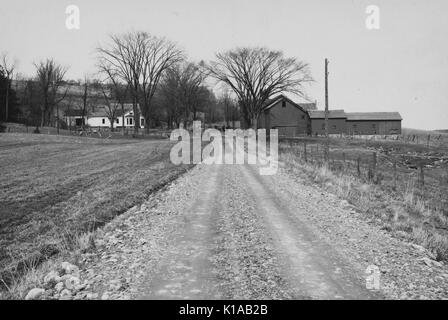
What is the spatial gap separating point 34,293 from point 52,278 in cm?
51

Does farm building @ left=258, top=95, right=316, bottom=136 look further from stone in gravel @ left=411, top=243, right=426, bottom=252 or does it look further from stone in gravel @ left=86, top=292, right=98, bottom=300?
stone in gravel @ left=86, top=292, right=98, bottom=300

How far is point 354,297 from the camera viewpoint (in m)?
5.50

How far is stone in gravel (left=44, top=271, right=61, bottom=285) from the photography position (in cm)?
603

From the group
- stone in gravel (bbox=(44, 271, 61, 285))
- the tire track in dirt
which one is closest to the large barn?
the tire track in dirt

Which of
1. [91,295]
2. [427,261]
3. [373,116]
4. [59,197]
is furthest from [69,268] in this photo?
[373,116]

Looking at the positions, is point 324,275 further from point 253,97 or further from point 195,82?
point 195,82


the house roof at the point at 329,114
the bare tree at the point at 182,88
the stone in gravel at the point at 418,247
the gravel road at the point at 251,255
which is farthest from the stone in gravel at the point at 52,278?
the house roof at the point at 329,114

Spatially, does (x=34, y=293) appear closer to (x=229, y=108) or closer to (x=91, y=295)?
(x=91, y=295)

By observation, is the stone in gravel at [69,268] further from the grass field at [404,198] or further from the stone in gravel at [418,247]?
the grass field at [404,198]

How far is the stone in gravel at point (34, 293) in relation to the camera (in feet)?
18.2

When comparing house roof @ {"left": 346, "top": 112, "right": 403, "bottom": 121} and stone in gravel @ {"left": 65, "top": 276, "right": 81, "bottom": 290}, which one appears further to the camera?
house roof @ {"left": 346, "top": 112, "right": 403, "bottom": 121}

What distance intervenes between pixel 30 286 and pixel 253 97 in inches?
2082

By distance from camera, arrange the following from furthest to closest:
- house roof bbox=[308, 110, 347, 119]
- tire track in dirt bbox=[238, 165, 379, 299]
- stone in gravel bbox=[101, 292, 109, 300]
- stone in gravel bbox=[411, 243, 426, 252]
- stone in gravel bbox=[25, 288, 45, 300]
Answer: house roof bbox=[308, 110, 347, 119] → stone in gravel bbox=[411, 243, 426, 252] → tire track in dirt bbox=[238, 165, 379, 299] → stone in gravel bbox=[25, 288, 45, 300] → stone in gravel bbox=[101, 292, 109, 300]

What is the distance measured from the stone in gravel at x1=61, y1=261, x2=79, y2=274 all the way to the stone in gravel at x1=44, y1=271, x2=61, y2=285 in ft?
0.68
